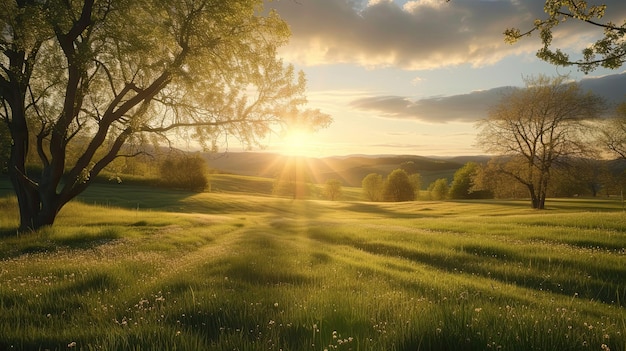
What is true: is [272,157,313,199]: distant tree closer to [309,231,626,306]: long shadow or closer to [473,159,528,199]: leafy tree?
[473,159,528,199]: leafy tree

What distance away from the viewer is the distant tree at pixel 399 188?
11219cm

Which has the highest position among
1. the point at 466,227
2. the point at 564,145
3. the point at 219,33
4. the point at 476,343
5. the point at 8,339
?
the point at 219,33

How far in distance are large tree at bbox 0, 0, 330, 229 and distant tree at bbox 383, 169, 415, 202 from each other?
93545 millimetres

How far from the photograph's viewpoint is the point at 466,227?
26641mm

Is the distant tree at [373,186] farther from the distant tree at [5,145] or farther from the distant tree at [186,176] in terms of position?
the distant tree at [5,145]

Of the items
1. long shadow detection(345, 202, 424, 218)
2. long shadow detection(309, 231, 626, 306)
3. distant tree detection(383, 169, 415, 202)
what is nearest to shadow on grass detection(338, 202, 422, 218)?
long shadow detection(345, 202, 424, 218)

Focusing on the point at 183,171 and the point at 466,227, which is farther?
the point at 183,171

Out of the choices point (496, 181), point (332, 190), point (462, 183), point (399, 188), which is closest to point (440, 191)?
point (462, 183)

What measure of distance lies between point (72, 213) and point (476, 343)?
3615cm

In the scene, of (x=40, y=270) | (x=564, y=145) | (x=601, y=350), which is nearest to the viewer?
(x=601, y=350)

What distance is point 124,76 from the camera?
20.7 metres

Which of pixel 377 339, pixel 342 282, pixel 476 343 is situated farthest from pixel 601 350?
pixel 342 282

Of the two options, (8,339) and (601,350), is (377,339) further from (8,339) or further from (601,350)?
(8,339)

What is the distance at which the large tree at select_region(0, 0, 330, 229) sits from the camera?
17828mm
